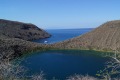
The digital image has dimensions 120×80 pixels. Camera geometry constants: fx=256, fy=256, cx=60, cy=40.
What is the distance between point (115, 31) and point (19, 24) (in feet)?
273

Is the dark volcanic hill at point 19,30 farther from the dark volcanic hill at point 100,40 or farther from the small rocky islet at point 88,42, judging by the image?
the dark volcanic hill at point 100,40

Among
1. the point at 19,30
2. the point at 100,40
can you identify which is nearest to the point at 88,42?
the point at 100,40

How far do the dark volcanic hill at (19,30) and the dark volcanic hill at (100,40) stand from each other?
46958mm

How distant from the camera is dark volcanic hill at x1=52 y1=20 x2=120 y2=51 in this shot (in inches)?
4102

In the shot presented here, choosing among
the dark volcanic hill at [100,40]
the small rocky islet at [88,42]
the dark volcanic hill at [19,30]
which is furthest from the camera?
the dark volcanic hill at [19,30]

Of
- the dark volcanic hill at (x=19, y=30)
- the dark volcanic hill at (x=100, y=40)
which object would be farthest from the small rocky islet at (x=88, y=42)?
the dark volcanic hill at (x=19, y=30)

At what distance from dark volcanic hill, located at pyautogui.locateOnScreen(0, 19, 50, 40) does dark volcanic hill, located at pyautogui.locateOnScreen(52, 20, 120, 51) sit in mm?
46958

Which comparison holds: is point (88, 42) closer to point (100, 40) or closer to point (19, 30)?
point (100, 40)

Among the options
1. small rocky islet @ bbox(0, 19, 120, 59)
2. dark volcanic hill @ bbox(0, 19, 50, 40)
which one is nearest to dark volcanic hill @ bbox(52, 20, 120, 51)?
small rocky islet @ bbox(0, 19, 120, 59)

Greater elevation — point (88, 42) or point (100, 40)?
point (100, 40)

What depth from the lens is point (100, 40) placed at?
110m

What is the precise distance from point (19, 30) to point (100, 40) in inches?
2878

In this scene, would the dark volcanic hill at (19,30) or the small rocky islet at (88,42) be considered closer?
the small rocky islet at (88,42)

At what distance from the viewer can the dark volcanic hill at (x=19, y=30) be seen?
15175cm
